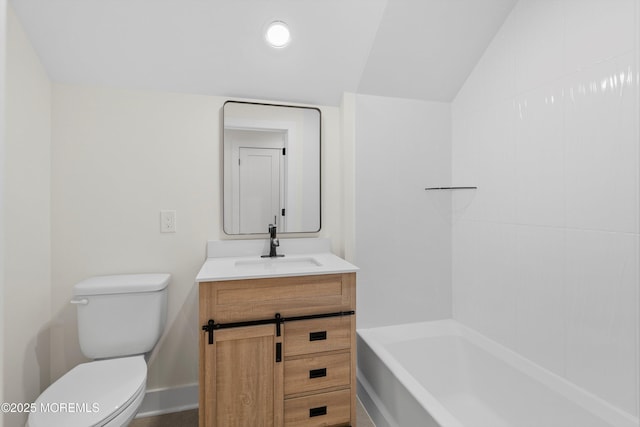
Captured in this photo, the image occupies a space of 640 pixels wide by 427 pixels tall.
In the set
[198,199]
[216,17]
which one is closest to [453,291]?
[198,199]

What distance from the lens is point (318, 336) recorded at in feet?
4.84

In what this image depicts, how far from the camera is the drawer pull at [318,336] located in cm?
147

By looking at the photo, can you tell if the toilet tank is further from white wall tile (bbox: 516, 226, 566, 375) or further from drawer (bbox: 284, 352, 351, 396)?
white wall tile (bbox: 516, 226, 566, 375)

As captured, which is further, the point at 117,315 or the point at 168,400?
the point at 168,400

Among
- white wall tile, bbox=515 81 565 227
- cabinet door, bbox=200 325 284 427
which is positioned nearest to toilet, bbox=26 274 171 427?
cabinet door, bbox=200 325 284 427

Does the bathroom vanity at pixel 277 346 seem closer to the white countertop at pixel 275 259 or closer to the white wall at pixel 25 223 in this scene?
the white countertop at pixel 275 259

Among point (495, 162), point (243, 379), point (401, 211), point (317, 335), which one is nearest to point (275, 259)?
point (317, 335)

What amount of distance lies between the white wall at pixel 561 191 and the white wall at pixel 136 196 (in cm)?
163

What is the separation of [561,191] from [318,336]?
132 centimetres

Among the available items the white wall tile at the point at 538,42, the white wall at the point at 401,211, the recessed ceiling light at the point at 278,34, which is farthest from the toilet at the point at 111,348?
the white wall tile at the point at 538,42

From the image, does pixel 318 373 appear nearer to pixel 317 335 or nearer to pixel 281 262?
pixel 317 335

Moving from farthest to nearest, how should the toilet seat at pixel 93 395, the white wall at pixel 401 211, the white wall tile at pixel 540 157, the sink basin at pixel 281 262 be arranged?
the white wall at pixel 401 211
the sink basin at pixel 281 262
the white wall tile at pixel 540 157
the toilet seat at pixel 93 395

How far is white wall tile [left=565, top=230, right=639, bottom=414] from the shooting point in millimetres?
1179

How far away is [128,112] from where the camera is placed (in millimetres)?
1721
